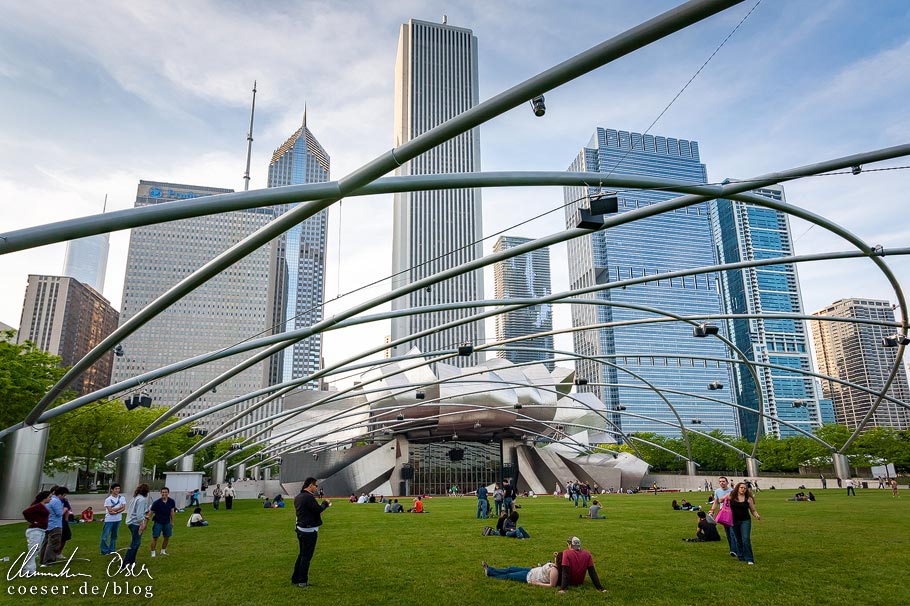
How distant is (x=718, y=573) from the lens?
998cm

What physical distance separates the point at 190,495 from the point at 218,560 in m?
25.0

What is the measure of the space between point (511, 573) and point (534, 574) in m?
0.49

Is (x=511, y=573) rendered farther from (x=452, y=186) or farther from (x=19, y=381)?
(x=19, y=381)

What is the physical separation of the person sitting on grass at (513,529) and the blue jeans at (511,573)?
549 centimetres

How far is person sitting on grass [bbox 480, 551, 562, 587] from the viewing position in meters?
9.25

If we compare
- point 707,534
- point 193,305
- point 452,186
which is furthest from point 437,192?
point 452,186

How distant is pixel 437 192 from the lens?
177 meters

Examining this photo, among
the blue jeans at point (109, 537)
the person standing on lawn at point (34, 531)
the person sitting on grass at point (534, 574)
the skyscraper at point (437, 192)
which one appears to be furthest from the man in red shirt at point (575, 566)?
the skyscraper at point (437, 192)

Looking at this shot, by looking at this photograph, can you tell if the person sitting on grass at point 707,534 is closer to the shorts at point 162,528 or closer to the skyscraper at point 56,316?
the shorts at point 162,528

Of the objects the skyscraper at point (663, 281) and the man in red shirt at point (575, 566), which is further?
the skyscraper at point (663, 281)

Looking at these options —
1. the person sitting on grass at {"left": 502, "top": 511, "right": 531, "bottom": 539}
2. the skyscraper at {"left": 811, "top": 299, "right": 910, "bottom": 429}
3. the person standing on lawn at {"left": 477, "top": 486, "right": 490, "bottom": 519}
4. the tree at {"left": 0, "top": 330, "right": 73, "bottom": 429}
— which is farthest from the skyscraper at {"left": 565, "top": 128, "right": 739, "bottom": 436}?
the person sitting on grass at {"left": 502, "top": 511, "right": 531, "bottom": 539}

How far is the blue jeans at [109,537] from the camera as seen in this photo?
1258cm

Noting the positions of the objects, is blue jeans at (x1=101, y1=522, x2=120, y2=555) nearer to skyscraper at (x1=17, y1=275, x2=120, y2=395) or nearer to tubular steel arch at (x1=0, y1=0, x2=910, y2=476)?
tubular steel arch at (x1=0, y1=0, x2=910, y2=476)

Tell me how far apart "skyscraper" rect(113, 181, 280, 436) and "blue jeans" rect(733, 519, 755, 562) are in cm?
16012
